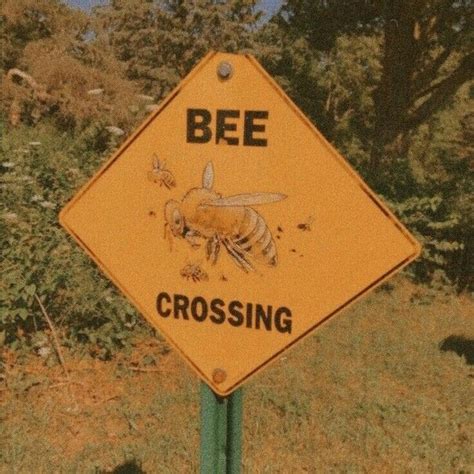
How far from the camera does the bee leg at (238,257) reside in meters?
1.79

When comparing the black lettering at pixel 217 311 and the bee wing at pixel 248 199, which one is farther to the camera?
the black lettering at pixel 217 311

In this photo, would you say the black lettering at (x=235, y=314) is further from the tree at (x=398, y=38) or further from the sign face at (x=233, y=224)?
the tree at (x=398, y=38)

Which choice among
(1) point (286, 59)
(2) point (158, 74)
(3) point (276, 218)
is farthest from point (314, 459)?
(2) point (158, 74)

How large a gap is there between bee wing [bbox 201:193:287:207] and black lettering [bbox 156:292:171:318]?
0.37m

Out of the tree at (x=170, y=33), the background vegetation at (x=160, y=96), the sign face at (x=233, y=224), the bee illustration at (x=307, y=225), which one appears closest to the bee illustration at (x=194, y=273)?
the sign face at (x=233, y=224)

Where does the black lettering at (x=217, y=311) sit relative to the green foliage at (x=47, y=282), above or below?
above

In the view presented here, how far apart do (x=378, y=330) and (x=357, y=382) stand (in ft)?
5.36

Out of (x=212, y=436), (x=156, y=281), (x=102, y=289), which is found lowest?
(x=102, y=289)

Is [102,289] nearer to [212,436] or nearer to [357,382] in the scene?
[357,382]

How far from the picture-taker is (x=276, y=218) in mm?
1743

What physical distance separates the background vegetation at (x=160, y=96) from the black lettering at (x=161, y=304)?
3.25 metres

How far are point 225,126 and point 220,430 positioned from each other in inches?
38.8

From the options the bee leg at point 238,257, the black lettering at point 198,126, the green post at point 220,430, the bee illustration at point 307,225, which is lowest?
the green post at point 220,430

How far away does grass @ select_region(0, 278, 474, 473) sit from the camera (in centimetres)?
416
